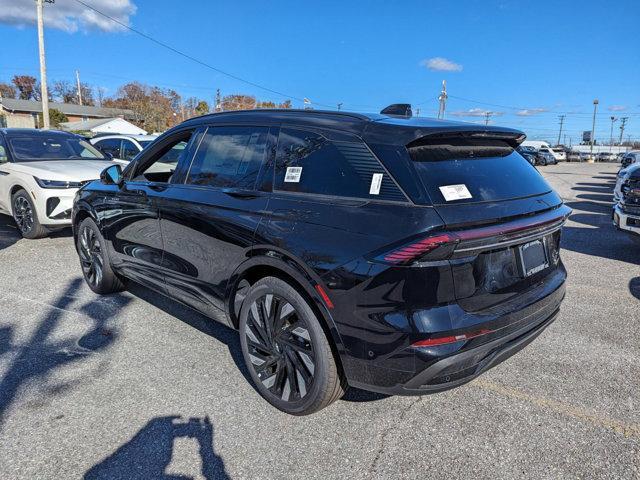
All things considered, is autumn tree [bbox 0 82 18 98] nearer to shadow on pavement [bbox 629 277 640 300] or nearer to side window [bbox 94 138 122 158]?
side window [bbox 94 138 122 158]

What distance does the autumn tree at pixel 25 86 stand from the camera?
283ft

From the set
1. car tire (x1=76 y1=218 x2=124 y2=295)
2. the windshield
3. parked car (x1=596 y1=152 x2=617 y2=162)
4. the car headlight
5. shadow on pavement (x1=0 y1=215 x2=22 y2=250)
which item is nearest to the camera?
car tire (x1=76 y1=218 x2=124 y2=295)

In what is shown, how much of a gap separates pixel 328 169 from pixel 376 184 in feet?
1.17

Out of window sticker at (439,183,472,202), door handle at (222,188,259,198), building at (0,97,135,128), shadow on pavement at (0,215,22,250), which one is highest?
building at (0,97,135,128)

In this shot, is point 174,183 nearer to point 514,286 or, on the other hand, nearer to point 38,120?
point 514,286

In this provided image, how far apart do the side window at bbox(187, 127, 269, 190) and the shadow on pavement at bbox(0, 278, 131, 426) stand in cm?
156

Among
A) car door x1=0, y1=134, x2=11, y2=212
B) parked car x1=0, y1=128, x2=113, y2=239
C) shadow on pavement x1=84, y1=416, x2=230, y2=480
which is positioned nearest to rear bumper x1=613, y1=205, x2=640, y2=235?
shadow on pavement x1=84, y1=416, x2=230, y2=480

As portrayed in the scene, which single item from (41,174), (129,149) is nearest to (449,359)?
(41,174)

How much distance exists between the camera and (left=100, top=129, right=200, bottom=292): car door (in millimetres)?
3734

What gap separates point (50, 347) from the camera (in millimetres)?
3572

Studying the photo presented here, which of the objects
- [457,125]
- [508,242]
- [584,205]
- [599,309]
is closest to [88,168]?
[457,125]

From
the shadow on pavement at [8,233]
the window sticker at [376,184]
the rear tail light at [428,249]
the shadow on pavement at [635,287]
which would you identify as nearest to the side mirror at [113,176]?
the window sticker at [376,184]

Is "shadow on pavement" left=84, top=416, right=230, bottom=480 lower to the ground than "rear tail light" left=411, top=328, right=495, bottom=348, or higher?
lower

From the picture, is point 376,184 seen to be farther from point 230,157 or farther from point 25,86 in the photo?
A: point 25,86
